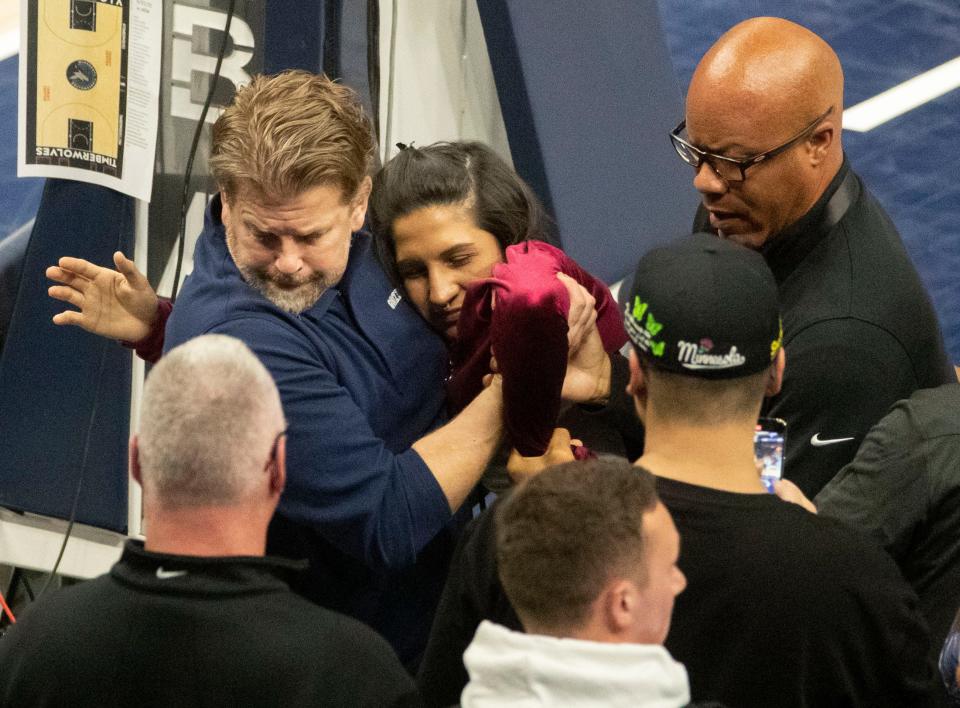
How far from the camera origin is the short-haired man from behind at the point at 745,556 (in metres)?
1.63

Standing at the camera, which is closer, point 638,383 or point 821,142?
point 638,383

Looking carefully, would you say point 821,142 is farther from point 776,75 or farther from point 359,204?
point 359,204

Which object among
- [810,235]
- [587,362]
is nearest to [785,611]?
[587,362]

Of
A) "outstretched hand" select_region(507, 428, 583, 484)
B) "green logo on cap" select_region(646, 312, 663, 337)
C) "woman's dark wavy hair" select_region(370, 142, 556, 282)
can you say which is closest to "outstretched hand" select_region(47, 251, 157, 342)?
"woman's dark wavy hair" select_region(370, 142, 556, 282)

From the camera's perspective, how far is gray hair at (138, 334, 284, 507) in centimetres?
Answer: 159

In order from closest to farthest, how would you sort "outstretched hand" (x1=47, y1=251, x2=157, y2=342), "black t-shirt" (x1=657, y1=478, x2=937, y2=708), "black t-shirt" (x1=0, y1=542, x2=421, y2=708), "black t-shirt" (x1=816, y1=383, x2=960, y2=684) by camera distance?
"black t-shirt" (x1=0, y1=542, x2=421, y2=708), "black t-shirt" (x1=657, y1=478, x2=937, y2=708), "black t-shirt" (x1=816, y1=383, x2=960, y2=684), "outstretched hand" (x1=47, y1=251, x2=157, y2=342)

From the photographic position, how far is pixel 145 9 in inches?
128

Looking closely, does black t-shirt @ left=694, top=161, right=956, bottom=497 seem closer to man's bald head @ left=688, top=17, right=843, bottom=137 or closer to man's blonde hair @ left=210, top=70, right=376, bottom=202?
man's bald head @ left=688, top=17, right=843, bottom=137

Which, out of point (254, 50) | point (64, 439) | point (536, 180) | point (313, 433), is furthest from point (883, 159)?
point (313, 433)

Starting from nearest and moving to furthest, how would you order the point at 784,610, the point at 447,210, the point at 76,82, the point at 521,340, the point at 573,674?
the point at 573,674 → the point at 784,610 → the point at 521,340 → the point at 447,210 → the point at 76,82

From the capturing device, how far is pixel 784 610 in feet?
5.35

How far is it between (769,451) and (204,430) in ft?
2.92

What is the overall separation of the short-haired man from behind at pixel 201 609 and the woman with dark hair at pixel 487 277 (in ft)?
2.00

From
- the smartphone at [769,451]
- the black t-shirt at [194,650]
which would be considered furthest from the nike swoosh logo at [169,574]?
the smartphone at [769,451]
